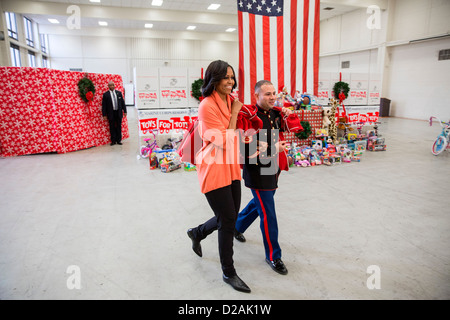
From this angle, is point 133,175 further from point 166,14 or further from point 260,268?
point 166,14

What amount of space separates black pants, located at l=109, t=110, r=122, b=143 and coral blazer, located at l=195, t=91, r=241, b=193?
6.60m

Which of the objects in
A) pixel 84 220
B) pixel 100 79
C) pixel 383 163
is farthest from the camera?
pixel 100 79

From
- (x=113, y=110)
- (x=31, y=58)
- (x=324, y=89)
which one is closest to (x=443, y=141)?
(x=324, y=89)

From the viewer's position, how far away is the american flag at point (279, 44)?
6309 mm

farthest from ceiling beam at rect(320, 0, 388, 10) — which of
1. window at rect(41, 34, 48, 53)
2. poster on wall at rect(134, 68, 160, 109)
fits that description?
window at rect(41, 34, 48, 53)

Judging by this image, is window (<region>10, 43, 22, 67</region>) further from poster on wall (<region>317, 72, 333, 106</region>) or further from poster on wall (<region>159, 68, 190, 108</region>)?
poster on wall (<region>317, 72, 333, 106</region>)

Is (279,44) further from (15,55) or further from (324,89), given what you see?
(15,55)

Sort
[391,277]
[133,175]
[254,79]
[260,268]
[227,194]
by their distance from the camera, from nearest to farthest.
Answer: [227,194] → [391,277] → [260,268] → [133,175] → [254,79]

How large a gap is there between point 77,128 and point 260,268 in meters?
6.60

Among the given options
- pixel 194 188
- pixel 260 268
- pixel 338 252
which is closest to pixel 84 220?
pixel 194 188

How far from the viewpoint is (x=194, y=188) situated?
4543mm

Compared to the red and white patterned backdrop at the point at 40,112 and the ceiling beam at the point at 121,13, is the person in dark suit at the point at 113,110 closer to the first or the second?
the red and white patterned backdrop at the point at 40,112

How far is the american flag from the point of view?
20.7 feet

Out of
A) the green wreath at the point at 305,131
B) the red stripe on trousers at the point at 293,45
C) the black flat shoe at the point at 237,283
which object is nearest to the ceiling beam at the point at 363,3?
the red stripe on trousers at the point at 293,45
